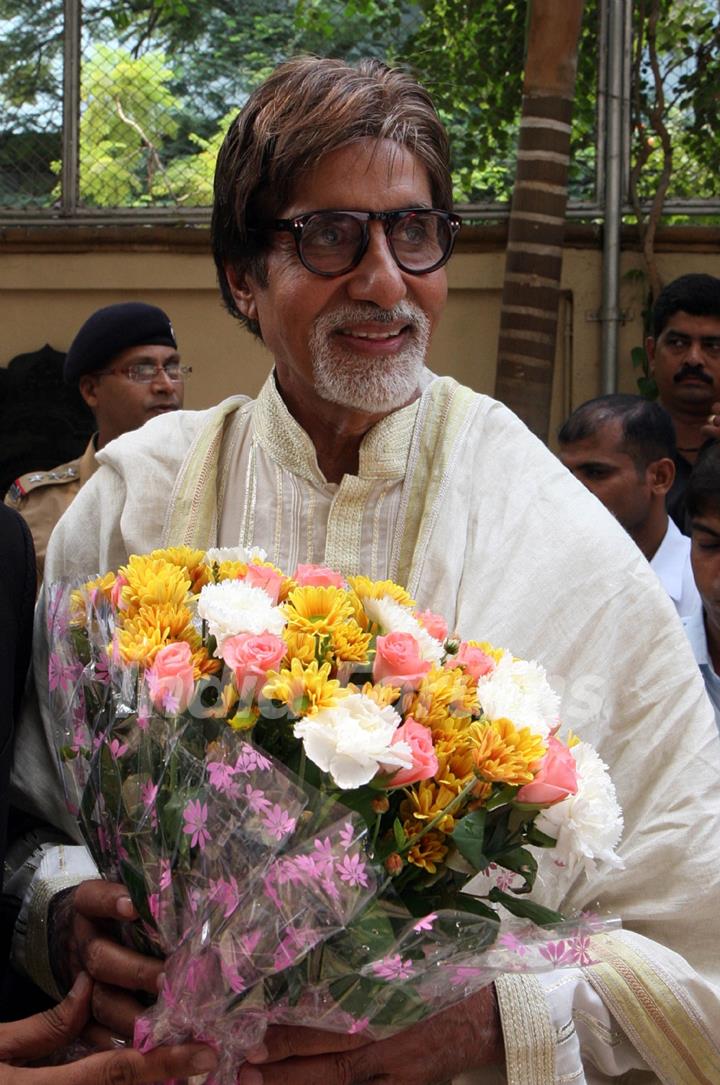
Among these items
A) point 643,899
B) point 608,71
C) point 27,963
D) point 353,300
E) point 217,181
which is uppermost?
point 608,71

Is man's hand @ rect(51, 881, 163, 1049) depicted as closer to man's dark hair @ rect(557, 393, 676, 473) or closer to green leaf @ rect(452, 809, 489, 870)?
Answer: green leaf @ rect(452, 809, 489, 870)

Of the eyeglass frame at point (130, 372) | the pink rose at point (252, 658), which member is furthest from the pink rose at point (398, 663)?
the eyeglass frame at point (130, 372)

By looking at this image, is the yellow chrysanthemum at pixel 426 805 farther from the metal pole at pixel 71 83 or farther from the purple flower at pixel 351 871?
the metal pole at pixel 71 83

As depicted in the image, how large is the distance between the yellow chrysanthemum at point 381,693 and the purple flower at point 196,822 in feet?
0.76

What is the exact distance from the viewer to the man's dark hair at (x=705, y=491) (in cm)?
399

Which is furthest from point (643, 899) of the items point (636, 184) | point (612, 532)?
point (636, 184)

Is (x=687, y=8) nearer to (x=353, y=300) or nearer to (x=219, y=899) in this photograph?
(x=353, y=300)

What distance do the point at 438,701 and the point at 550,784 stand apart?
0.56 ft

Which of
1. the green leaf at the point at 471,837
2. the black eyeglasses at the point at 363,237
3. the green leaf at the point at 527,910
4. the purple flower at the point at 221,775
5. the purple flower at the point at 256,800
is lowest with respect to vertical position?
the green leaf at the point at 527,910

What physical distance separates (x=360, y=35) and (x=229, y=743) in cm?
711

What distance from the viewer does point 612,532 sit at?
245cm

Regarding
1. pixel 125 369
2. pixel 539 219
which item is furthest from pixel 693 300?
pixel 125 369

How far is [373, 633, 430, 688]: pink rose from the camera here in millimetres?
1858

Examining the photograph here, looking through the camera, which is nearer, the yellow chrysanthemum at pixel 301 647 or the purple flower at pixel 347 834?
the purple flower at pixel 347 834
